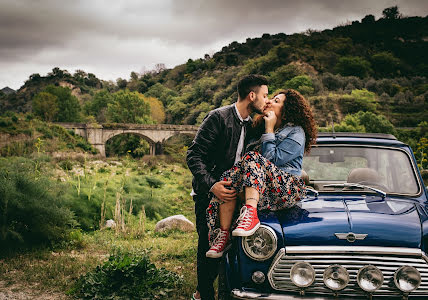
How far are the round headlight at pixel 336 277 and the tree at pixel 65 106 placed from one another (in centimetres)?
7285

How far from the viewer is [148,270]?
4.61 m

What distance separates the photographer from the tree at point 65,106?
7038cm

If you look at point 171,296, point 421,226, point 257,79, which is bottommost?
point 171,296

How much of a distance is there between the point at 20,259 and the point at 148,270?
2.29 m

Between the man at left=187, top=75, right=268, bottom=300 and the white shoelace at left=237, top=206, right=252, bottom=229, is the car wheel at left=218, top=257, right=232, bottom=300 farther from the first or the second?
the white shoelace at left=237, top=206, right=252, bottom=229

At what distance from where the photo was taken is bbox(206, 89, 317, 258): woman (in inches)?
121

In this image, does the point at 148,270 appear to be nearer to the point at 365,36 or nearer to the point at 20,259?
the point at 20,259

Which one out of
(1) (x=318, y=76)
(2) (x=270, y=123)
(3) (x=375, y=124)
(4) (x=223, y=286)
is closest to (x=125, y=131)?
(3) (x=375, y=124)

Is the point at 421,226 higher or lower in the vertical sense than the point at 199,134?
lower

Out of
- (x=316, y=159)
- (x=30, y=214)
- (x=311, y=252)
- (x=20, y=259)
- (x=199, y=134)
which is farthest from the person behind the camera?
(x=30, y=214)

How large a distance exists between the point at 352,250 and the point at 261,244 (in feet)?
2.08

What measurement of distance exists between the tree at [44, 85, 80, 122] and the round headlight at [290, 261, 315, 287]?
72742 millimetres

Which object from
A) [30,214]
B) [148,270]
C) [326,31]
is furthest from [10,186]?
[326,31]

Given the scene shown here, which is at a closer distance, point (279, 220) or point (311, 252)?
point (311, 252)
